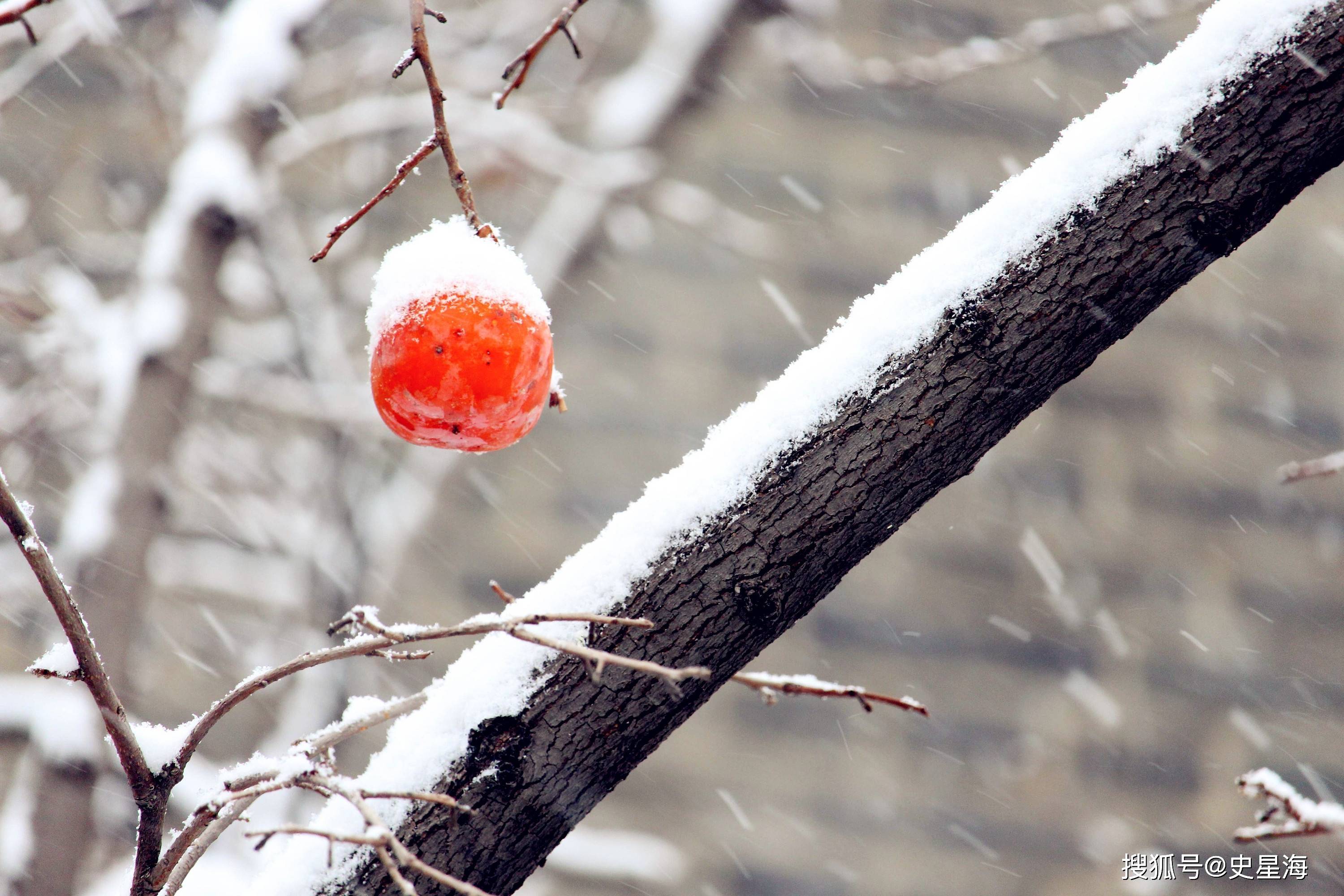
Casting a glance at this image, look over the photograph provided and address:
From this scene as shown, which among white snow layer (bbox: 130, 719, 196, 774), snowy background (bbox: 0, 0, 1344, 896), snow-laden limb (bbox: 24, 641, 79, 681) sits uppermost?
snowy background (bbox: 0, 0, 1344, 896)

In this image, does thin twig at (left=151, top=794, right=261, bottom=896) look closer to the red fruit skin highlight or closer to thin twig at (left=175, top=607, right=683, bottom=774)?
thin twig at (left=175, top=607, right=683, bottom=774)

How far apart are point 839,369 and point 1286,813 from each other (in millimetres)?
609

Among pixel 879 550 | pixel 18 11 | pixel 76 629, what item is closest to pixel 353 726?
pixel 76 629

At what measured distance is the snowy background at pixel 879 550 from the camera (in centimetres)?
309

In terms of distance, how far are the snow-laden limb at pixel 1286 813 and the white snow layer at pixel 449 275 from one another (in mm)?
821

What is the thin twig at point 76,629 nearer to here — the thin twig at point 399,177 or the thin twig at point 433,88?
the thin twig at point 399,177

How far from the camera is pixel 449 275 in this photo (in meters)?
0.92

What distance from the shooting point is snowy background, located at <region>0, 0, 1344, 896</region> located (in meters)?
3.09

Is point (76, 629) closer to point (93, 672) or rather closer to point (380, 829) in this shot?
point (93, 672)

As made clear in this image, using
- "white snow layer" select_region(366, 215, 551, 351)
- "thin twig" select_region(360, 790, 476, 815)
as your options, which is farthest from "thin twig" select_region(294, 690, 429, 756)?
"white snow layer" select_region(366, 215, 551, 351)

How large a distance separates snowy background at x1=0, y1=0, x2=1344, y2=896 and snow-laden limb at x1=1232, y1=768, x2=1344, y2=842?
2.35 m

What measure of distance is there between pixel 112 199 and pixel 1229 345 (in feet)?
13.0

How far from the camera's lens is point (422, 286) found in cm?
91

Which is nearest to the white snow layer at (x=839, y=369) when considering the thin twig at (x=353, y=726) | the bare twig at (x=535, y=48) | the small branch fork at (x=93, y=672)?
the thin twig at (x=353, y=726)
